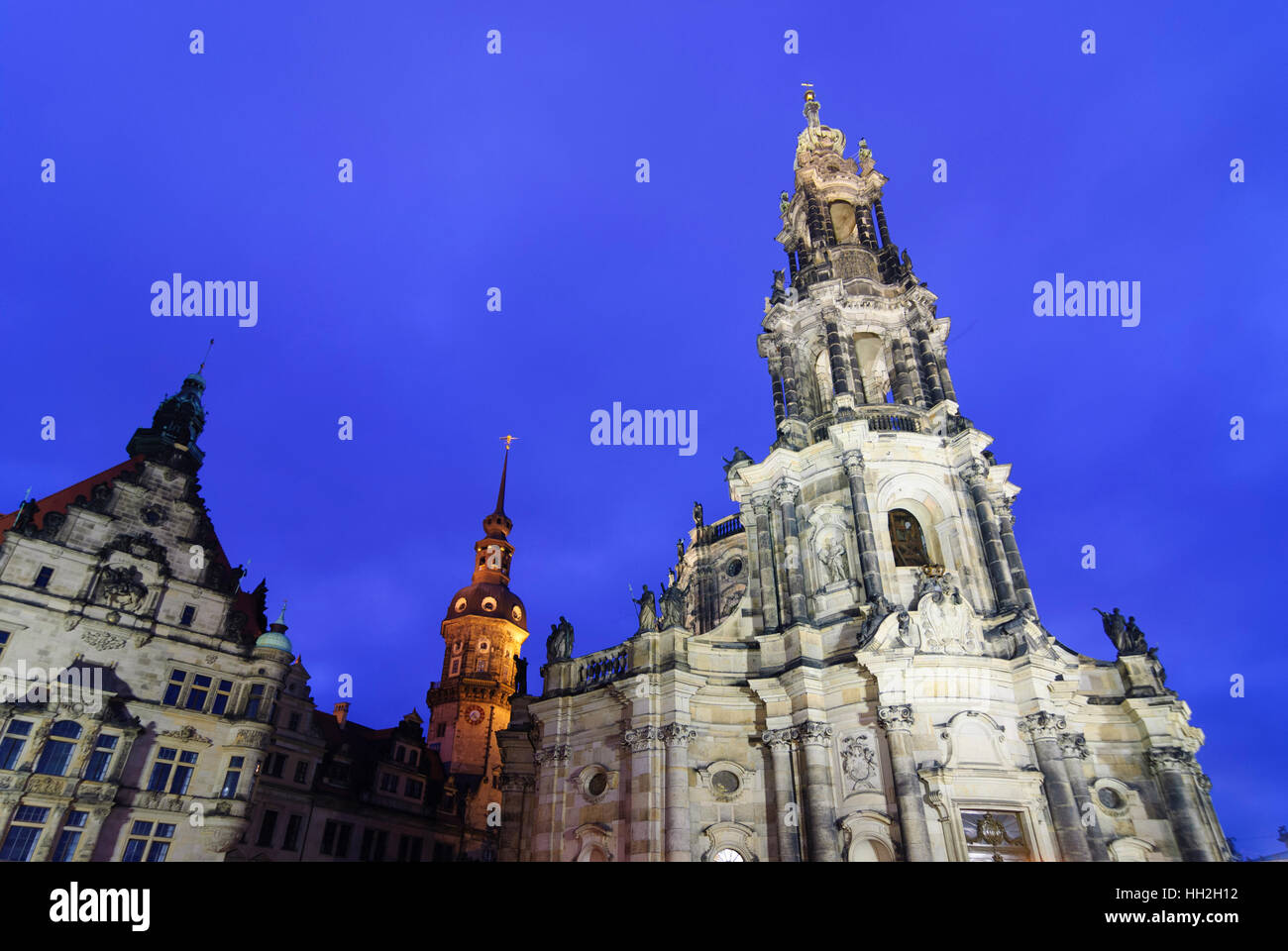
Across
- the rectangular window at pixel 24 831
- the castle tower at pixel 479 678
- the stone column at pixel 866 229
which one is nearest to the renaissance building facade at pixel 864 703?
the stone column at pixel 866 229

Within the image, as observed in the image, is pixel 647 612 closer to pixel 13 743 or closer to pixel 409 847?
pixel 13 743

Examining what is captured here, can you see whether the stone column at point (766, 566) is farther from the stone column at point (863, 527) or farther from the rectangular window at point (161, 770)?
the rectangular window at point (161, 770)

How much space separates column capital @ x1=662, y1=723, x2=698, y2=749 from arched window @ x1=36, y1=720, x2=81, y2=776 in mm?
24524

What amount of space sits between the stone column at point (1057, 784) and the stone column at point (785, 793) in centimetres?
785

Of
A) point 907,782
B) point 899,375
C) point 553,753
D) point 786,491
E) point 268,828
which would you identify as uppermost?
point 899,375

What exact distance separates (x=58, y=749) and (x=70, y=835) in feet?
11.2

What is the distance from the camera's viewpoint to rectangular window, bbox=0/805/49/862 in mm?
28078

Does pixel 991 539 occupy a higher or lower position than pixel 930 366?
lower

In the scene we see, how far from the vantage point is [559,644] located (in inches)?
1234

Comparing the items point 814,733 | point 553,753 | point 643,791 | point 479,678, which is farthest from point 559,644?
point 479,678

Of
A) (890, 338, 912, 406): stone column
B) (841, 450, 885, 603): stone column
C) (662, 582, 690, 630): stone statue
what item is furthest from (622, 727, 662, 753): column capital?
(890, 338, 912, 406): stone column
